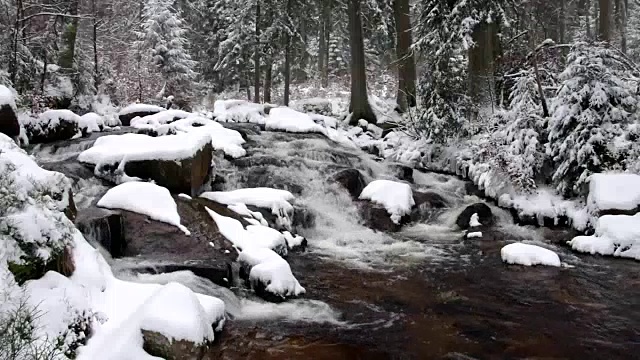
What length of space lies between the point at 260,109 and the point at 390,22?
257 inches

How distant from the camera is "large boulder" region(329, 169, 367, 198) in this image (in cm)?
1282

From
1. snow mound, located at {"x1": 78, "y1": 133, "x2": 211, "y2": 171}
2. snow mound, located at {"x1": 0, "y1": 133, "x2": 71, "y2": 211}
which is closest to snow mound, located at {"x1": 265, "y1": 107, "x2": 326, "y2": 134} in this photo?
snow mound, located at {"x1": 78, "y1": 133, "x2": 211, "y2": 171}

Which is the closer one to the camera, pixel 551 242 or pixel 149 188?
pixel 149 188

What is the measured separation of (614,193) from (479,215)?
2.57 m

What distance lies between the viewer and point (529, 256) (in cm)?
913

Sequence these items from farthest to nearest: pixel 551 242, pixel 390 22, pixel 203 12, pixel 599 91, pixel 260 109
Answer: pixel 203 12, pixel 390 22, pixel 260 109, pixel 599 91, pixel 551 242

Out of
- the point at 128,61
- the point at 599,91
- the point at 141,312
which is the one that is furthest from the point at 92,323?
the point at 128,61

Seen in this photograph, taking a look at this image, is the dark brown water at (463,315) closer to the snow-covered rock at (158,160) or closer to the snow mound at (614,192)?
the snow mound at (614,192)

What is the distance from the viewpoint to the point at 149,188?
914cm

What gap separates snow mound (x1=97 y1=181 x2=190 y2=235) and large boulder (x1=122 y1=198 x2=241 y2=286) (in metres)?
0.12

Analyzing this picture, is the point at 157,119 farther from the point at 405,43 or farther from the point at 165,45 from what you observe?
the point at 165,45

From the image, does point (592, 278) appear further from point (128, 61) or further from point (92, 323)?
point (128, 61)

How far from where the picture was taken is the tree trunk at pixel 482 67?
50.2 feet

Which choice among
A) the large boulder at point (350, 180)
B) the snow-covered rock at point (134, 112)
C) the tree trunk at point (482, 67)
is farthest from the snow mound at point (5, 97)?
the tree trunk at point (482, 67)
